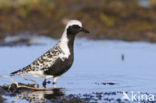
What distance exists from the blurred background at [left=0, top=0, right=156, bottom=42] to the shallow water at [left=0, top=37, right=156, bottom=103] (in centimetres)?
183

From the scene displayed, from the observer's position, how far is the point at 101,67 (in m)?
14.1

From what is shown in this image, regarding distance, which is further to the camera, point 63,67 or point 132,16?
point 132,16

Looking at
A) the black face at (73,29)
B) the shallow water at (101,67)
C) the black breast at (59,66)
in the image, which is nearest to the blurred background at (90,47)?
the shallow water at (101,67)

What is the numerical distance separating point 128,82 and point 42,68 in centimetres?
220

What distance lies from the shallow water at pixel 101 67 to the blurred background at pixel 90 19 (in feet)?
6.00

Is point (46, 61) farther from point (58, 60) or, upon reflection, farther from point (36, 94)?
point (36, 94)

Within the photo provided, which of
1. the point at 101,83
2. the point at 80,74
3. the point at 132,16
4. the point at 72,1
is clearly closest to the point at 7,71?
the point at 80,74

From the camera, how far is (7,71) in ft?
43.7

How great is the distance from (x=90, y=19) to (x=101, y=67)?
9299 millimetres

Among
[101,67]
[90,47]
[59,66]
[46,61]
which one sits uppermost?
[90,47]

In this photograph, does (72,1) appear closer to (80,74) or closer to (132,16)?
(132,16)

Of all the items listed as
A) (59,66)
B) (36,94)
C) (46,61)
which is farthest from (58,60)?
(36,94)

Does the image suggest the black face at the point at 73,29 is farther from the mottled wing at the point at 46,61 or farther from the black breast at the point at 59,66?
the black breast at the point at 59,66

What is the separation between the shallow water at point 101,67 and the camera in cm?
1081
